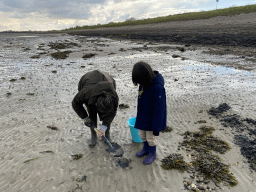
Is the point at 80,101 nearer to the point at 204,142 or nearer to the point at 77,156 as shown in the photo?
the point at 77,156

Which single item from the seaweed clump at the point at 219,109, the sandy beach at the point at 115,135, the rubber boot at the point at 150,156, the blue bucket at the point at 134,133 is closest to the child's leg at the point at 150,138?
the rubber boot at the point at 150,156

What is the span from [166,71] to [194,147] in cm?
565

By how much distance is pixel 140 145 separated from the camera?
377cm

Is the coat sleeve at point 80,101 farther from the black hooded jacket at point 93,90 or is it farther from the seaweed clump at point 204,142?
the seaweed clump at point 204,142

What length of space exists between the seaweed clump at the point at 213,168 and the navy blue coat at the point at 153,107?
3.33 feet

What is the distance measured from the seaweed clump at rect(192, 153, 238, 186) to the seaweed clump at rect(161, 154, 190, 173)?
0.19 m

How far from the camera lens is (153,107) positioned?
278 centimetres

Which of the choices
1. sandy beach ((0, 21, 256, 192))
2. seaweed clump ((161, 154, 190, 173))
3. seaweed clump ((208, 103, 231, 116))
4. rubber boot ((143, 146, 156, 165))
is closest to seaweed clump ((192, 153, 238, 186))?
sandy beach ((0, 21, 256, 192))

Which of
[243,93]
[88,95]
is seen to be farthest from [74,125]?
[243,93]

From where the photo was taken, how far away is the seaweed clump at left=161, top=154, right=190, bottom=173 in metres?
3.08

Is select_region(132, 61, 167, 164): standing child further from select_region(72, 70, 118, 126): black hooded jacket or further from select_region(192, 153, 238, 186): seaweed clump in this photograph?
select_region(192, 153, 238, 186): seaweed clump

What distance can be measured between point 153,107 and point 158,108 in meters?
0.11

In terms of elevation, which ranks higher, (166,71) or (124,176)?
(166,71)

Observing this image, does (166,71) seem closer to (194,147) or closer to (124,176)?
(194,147)
